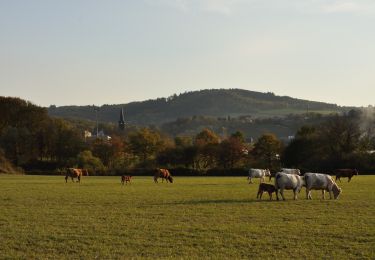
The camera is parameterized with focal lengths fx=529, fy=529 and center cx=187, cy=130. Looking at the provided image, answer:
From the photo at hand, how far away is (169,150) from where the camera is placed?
107 meters

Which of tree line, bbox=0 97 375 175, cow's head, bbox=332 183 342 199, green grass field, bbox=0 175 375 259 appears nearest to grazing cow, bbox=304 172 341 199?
cow's head, bbox=332 183 342 199

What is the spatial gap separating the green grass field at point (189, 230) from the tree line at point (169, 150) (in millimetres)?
67125

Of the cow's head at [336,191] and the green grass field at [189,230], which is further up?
the cow's head at [336,191]

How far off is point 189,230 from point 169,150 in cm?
9032

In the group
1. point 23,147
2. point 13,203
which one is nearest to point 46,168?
point 23,147

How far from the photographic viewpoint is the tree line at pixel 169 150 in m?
93.9

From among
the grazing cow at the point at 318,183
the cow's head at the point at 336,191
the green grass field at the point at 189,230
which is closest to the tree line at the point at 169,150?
the cow's head at the point at 336,191

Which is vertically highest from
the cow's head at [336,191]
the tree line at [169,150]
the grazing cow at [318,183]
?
the tree line at [169,150]

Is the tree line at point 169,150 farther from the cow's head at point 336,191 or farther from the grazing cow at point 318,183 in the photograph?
the grazing cow at point 318,183

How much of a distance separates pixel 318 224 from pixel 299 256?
543 centimetres

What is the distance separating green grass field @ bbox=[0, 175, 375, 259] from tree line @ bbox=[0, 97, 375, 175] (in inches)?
2643

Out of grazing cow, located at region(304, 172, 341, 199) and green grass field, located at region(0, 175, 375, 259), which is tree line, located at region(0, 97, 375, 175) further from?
green grass field, located at region(0, 175, 375, 259)

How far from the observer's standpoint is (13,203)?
26.3 meters

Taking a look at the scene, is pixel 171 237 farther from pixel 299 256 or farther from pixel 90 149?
pixel 90 149
